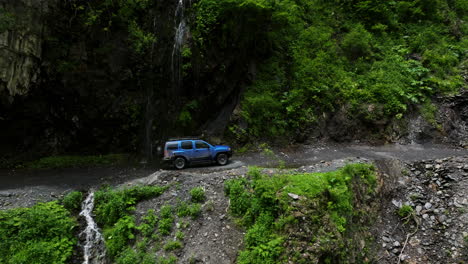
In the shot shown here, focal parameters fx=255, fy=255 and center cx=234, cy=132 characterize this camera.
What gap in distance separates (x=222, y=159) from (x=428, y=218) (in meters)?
8.65

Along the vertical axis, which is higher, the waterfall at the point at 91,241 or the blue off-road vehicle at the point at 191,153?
the blue off-road vehicle at the point at 191,153

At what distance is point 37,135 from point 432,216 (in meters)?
19.1

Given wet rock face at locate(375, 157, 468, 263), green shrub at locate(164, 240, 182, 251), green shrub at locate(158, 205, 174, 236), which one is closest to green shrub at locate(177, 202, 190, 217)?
green shrub at locate(158, 205, 174, 236)

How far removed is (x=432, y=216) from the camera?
9.16m

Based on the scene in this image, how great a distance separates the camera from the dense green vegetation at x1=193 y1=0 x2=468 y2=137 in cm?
1530

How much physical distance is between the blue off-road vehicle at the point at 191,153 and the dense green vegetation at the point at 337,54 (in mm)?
2542

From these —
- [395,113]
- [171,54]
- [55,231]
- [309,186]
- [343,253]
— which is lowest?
[343,253]

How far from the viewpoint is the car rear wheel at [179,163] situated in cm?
1259

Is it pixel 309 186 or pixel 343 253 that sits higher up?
pixel 309 186

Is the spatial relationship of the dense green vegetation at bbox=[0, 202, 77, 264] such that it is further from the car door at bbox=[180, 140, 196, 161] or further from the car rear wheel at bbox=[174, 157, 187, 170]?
the car door at bbox=[180, 140, 196, 161]

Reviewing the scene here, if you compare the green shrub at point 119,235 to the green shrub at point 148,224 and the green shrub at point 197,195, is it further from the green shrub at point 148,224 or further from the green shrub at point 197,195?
the green shrub at point 197,195

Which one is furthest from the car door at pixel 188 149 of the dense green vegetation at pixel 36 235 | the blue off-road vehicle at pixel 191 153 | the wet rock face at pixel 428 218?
the wet rock face at pixel 428 218

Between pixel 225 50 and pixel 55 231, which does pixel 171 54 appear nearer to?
pixel 225 50

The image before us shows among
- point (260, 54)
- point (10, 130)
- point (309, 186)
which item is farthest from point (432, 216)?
point (10, 130)
